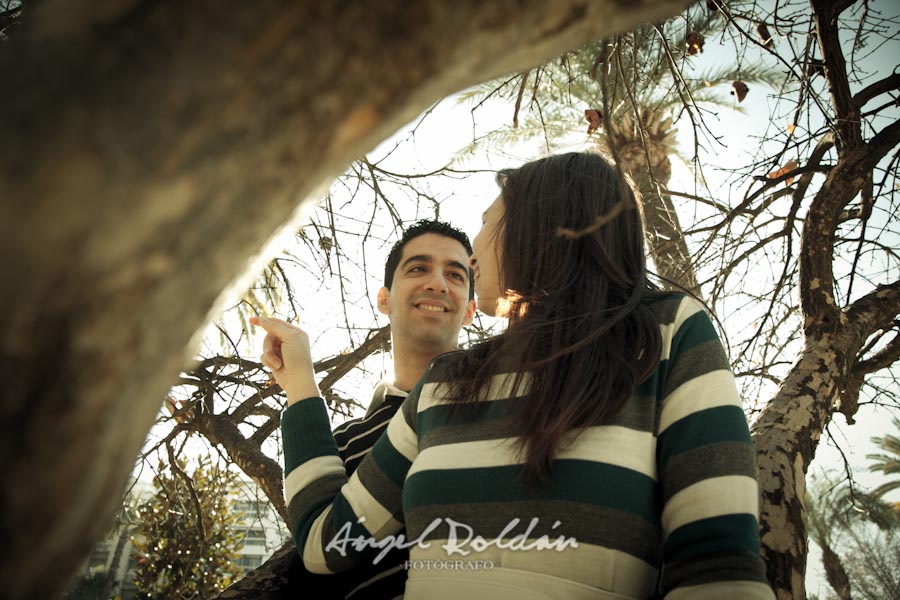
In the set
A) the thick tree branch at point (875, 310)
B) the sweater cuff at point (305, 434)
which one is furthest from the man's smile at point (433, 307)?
the thick tree branch at point (875, 310)

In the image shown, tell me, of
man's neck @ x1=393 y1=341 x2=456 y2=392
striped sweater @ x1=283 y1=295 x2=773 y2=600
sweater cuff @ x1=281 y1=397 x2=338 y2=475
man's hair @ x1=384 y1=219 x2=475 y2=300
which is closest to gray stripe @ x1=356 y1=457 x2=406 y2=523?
striped sweater @ x1=283 y1=295 x2=773 y2=600

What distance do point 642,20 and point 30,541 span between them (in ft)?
2.23

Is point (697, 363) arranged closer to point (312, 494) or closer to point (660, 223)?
point (312, 494)

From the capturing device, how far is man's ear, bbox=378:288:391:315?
3377 mm

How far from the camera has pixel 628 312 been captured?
129 cm

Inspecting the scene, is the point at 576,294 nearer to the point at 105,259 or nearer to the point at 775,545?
the point at 775,545

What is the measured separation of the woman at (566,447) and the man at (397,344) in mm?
330

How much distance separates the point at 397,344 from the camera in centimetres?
→ 282

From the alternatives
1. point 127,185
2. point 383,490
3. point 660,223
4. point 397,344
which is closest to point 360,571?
point 383,490

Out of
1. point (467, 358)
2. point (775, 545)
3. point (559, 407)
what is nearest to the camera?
point (559, 407)

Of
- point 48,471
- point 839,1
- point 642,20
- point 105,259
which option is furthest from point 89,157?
point 839,1

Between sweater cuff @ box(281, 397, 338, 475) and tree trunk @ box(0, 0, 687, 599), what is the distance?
4.63 feet

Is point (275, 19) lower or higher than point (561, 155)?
lower

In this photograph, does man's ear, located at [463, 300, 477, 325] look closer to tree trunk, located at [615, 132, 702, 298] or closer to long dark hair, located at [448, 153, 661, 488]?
tree trunk, located at [615, 132, 702, 298]
